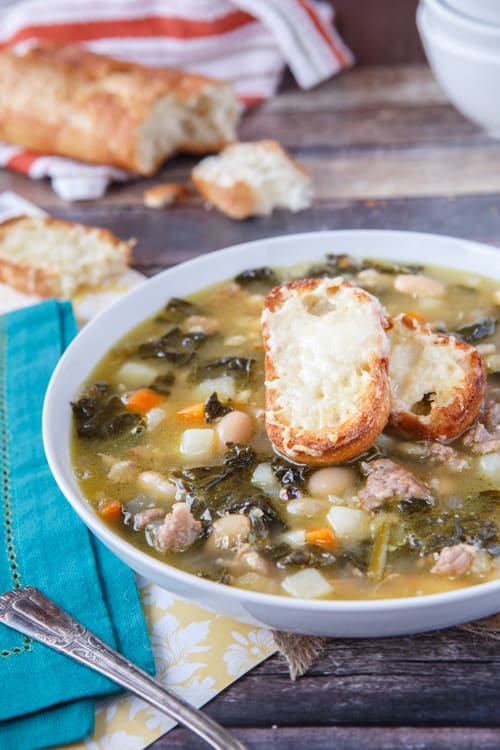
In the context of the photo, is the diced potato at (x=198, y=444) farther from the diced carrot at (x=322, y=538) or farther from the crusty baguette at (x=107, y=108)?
the crusty baguette at (x=107, y=108)

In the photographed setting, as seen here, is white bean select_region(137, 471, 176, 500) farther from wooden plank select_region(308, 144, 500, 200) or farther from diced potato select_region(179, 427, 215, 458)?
wooden plank select_region(308, 144, 500, 200)

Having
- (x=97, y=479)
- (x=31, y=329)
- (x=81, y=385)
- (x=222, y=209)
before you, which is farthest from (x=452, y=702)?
(x=222, y=209)

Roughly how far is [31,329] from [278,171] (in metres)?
1.82

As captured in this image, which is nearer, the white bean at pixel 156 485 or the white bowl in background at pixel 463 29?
the white bean at pixel 156 485

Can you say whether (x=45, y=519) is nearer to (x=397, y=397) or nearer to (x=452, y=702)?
(x=397, y=397)

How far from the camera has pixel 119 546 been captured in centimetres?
255

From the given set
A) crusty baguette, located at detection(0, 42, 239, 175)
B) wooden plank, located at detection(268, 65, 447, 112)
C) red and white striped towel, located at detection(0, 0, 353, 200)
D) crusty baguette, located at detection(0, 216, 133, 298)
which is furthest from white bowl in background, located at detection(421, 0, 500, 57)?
crusty baguette, located at detection(0, 216, 133, 298)

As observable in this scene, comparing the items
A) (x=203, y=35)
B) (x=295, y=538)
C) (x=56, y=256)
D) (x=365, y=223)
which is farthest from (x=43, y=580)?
(x=203, y=35)

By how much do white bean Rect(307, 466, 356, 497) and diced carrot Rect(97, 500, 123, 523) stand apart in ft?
1.89

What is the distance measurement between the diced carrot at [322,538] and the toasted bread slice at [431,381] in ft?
1.67

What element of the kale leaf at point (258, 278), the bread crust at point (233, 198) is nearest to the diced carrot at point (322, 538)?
the kale leaf at point (258, 278)

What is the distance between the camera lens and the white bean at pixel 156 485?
9.50 ft

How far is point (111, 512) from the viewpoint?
2.82 metres

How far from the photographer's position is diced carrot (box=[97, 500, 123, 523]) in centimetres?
281
